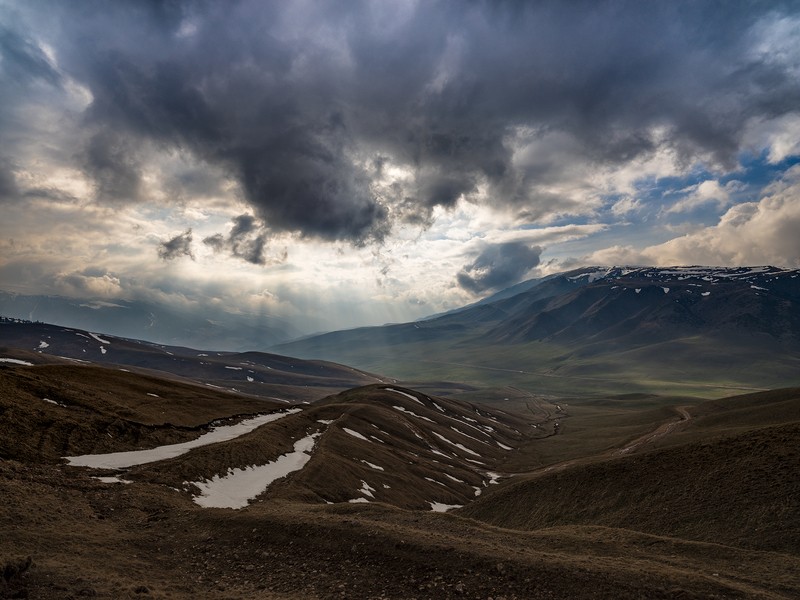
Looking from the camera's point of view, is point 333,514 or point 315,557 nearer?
point 315,557

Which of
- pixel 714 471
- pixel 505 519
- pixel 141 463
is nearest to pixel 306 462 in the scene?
pixel 141 463

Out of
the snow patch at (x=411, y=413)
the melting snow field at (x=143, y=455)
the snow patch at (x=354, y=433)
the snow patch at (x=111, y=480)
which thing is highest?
the snow patch at (x=111, y=480)

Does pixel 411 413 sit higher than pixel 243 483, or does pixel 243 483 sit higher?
pixel 243 483

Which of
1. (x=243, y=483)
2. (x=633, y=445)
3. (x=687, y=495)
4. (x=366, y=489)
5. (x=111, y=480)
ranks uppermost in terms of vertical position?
(x=111, y=480)

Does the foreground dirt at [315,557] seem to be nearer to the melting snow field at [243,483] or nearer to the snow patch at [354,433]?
the melting snow field at [243,483]

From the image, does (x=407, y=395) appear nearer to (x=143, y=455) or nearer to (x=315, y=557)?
(x=143, y=455)

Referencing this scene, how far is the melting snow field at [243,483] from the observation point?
3312 cm

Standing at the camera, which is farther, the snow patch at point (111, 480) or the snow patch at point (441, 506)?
the snow patch at point (441, 506)

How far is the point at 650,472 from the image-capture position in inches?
1773

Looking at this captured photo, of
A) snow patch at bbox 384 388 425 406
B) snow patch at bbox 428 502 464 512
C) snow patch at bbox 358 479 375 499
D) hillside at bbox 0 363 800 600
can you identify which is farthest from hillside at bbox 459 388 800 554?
snow patch at bbox 384 388 425 406

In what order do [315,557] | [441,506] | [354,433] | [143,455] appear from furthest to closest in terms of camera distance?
[354,433] < [441,506] < [143,455] < [315,557]

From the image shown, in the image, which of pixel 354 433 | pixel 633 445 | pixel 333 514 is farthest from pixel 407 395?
pixel 333 514

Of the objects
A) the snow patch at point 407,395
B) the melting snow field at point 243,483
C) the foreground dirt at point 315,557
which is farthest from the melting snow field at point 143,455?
the snow patch at point 407,395

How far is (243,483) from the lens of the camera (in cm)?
3866
